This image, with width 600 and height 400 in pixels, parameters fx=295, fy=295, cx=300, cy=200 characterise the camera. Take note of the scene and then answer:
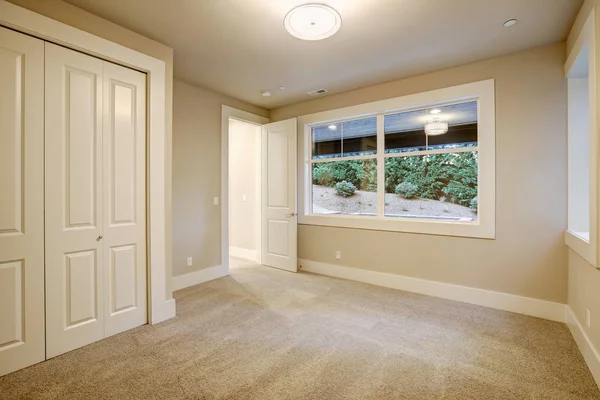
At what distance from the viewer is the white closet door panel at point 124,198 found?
2.44 m

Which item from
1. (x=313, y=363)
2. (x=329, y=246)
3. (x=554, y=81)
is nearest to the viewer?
(x=313, y=363)

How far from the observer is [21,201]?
201 cm

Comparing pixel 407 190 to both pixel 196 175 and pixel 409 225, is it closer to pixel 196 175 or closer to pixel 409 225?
pixel 409 225

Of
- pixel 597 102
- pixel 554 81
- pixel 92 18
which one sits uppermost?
pixel 92 18

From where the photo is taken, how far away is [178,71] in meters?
3.50

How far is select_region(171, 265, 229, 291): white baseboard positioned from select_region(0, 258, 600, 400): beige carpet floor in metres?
0.69

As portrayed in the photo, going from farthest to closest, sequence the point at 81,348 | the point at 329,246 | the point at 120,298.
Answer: the point at 329,246
the point at 120,298
the point at 81,348

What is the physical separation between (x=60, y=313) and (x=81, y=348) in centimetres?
33

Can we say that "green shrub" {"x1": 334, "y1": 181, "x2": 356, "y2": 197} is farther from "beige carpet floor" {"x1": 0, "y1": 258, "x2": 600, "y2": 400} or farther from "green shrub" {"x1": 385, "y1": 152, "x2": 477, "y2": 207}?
"beige carpet floor" {"x1": 0, "y1": 258, "x2": 600, "y2": 400}

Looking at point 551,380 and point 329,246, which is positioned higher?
point 329,246

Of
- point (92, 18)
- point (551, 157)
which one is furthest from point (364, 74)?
point (92, 18)

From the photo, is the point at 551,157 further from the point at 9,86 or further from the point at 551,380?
the point at 9,86

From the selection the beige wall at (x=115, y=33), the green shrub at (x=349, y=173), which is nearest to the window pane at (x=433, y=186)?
the green shrub at (x=349, y=173)

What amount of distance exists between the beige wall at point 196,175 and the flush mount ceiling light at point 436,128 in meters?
2.81
